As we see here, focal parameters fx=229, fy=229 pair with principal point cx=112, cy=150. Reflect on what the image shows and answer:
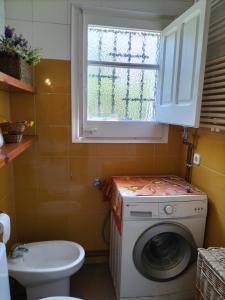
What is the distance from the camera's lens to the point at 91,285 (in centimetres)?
192

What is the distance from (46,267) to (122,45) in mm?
1833

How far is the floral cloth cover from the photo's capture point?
5.31 ft

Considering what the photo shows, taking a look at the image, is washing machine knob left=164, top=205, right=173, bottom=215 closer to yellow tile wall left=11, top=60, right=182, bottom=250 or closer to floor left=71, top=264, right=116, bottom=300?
yellow tile wall left=11, top=60, right=182, bottom=250

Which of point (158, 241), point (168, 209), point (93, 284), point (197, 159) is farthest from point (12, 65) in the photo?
point (93, 284)

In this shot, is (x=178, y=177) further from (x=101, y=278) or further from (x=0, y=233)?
(x=0, y=233)

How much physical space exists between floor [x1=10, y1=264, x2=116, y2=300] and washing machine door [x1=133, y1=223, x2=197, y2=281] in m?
0.43

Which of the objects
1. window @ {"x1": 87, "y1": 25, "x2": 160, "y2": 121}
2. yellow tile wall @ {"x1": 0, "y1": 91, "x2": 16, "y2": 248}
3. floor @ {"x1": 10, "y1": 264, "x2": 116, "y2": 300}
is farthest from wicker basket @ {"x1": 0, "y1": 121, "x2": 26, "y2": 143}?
floor @ {"x1": 10, "y1": 264, "x2": 116, "y2": 300}

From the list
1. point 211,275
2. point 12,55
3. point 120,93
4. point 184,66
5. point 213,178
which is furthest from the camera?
point 120,93

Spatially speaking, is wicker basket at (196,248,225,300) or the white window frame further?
the white window frame

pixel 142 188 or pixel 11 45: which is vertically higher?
pixel 11 45

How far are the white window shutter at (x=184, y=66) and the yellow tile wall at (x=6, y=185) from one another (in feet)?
3.96

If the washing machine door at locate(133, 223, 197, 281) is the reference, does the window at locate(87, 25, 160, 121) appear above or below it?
above

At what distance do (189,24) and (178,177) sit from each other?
4.03 ft

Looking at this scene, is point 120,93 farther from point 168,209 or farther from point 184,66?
point 168,209
